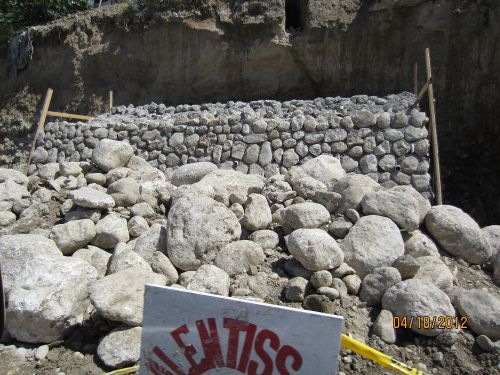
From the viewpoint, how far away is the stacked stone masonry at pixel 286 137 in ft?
20.1

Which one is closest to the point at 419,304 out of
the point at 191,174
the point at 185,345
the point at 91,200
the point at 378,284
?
the point at 378,284

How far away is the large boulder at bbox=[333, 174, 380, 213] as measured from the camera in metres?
4.12

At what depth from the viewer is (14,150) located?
41.3ft

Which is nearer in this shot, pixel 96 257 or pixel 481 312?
pixel 481 312

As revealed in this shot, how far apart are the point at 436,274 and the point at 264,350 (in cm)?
199

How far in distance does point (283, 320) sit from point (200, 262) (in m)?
1.69

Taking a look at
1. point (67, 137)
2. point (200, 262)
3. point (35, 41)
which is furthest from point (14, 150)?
point (200, 262)

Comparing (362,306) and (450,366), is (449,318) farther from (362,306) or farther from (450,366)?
(362,306)

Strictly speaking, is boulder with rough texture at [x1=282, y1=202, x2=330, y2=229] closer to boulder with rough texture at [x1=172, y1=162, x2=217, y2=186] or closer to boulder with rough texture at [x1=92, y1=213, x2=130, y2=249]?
boulder with rough texture at [x1=92, y1=213, x2=130, y2=249]

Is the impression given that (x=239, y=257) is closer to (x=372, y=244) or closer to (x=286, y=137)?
(x=372, y=244)

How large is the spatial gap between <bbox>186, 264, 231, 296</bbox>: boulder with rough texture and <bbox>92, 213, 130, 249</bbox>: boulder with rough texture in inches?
39.1

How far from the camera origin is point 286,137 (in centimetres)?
642
